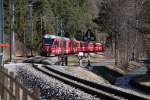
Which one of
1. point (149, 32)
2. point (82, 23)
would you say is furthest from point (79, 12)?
point (149, 32)

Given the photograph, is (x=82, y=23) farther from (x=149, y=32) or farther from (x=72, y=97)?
(x=72, y=97)

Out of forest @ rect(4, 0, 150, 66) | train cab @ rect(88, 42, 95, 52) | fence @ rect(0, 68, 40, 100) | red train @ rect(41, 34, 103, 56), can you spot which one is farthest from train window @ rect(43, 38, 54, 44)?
fence @ rect(0, 68, 40, 100)

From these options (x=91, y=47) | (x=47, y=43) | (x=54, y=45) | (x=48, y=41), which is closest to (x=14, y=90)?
(x=54, y=45)

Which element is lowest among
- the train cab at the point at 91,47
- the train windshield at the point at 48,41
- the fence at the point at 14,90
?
the fence at the point at 14,90

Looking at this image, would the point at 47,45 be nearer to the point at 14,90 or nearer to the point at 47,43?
the point at 47,43

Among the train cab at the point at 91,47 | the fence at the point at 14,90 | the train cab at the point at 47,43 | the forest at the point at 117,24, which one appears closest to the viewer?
the fence at the point at 14,90

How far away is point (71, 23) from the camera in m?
137

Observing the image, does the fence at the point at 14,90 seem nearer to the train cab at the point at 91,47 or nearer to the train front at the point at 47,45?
the train front at the point at 47,45

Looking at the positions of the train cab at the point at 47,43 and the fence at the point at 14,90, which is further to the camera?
the train cab at the point at 47,43

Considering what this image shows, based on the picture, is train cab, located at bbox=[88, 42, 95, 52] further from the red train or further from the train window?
the train window

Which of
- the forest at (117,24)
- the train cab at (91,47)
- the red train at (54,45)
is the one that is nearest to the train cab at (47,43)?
the red train at (54,45)

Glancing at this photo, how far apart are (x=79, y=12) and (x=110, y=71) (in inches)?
3475

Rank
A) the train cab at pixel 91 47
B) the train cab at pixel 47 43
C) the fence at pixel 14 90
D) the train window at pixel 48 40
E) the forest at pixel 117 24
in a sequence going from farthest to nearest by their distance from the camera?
1. the train cab at pixel 91 47
2. the forest at pixel 117 24
3. the train window at pixel 48 40
4. the train cab at pixel 47 43
5. the fence at pixel 14 90

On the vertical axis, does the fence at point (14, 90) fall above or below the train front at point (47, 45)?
below
